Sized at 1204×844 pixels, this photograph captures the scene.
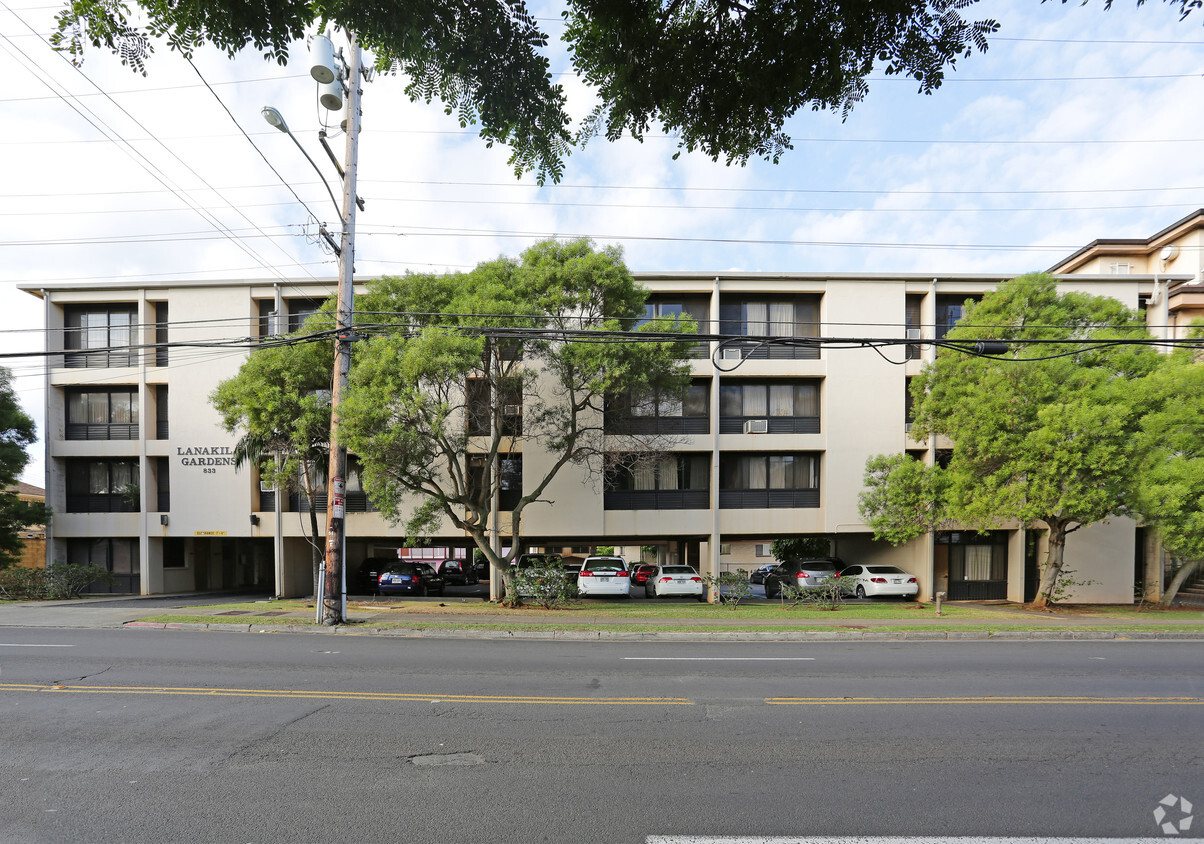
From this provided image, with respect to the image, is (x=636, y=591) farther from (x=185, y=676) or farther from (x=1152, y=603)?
(x=185, y=676)

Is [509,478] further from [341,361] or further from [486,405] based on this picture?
[341,361]

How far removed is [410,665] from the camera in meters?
9.68

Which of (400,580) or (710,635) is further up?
(710,635)

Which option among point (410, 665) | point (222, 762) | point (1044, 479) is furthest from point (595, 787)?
point (1044, 479)

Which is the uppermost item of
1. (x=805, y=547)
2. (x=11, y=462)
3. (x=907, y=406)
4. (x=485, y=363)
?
(x=485, y=363)

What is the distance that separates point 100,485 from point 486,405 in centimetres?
1790

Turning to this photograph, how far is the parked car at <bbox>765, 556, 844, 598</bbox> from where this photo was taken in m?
23.1

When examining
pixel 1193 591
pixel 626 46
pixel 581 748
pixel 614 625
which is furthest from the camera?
pixel 1193 591

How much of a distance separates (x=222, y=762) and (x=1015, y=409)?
777 inches

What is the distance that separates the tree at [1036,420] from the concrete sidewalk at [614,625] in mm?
3308

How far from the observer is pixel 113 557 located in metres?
24.4

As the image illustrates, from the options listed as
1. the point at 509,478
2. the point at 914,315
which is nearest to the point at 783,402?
the point at 914,315

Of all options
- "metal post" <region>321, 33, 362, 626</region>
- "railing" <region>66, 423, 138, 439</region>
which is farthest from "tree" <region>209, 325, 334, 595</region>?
"railing" <region>66, 423, 138, 439</region>

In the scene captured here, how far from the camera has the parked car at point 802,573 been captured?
75.8ft
